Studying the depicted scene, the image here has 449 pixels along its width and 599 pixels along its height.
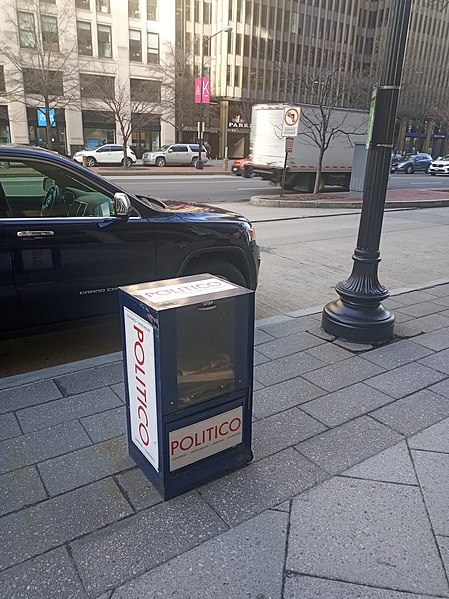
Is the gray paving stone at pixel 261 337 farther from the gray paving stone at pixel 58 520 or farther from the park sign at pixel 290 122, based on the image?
the park sign at pixel 290 122

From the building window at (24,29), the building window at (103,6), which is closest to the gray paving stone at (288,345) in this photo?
the building window at (24,29)

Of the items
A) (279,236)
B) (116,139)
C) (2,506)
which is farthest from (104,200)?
(116,139)

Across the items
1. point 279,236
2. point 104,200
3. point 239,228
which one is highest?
point 104,200

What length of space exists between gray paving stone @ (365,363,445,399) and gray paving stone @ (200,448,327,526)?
1.20 meters

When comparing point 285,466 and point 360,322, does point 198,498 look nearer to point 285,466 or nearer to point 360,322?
point 285,466

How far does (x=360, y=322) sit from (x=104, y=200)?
8.47 ft

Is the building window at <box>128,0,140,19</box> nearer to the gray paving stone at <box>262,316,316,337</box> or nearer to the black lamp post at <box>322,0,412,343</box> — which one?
the black lamp post at <box>322,0,412,343</box>

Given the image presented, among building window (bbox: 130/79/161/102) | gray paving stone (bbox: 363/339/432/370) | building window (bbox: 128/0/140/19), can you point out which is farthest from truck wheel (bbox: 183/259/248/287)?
building window (bbox: 128/0/140/19)

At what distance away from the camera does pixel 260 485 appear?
2.68m

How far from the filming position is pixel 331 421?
332 centimetres

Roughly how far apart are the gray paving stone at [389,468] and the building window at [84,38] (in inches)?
1850

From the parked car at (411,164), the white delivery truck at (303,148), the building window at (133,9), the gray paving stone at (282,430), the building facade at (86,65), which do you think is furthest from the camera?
the building window at (133,9)

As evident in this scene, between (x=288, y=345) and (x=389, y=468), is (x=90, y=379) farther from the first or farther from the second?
(x=389, y=468)

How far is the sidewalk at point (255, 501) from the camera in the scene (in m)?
2.09
